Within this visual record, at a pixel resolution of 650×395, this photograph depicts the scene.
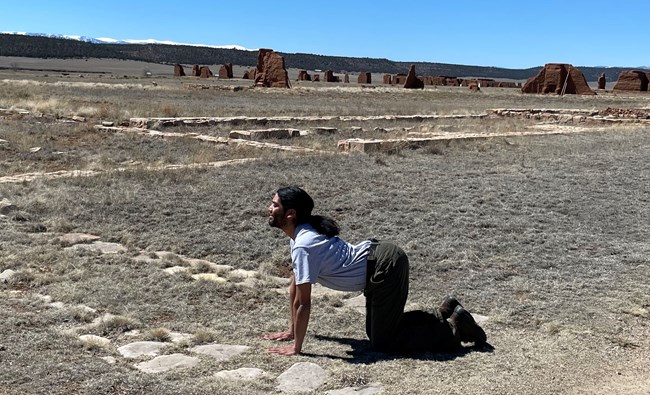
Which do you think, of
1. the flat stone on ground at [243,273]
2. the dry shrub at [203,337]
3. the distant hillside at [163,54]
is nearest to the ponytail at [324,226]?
the dry shrub at [203,337]

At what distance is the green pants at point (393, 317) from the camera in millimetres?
4297

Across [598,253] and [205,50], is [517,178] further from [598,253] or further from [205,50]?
[205,50]

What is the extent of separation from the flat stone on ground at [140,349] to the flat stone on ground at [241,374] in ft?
1.85

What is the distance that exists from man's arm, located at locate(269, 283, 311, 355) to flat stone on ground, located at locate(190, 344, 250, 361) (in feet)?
0.77

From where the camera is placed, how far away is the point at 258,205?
28.8 ft

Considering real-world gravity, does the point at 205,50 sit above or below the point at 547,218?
above

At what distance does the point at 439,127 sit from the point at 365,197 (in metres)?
12.8

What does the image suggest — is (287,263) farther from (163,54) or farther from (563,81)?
(163,54)

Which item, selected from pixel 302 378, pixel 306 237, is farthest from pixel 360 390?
pixel 306 237

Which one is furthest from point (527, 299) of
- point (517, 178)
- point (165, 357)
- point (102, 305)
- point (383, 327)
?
point (517, 178)

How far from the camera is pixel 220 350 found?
172 inches

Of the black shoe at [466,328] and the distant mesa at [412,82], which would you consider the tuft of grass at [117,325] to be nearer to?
the black shoe at [466,328]

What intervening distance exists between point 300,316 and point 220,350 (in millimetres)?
579

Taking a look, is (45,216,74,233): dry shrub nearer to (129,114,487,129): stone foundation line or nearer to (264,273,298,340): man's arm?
(264,273,298,340): man's arm
